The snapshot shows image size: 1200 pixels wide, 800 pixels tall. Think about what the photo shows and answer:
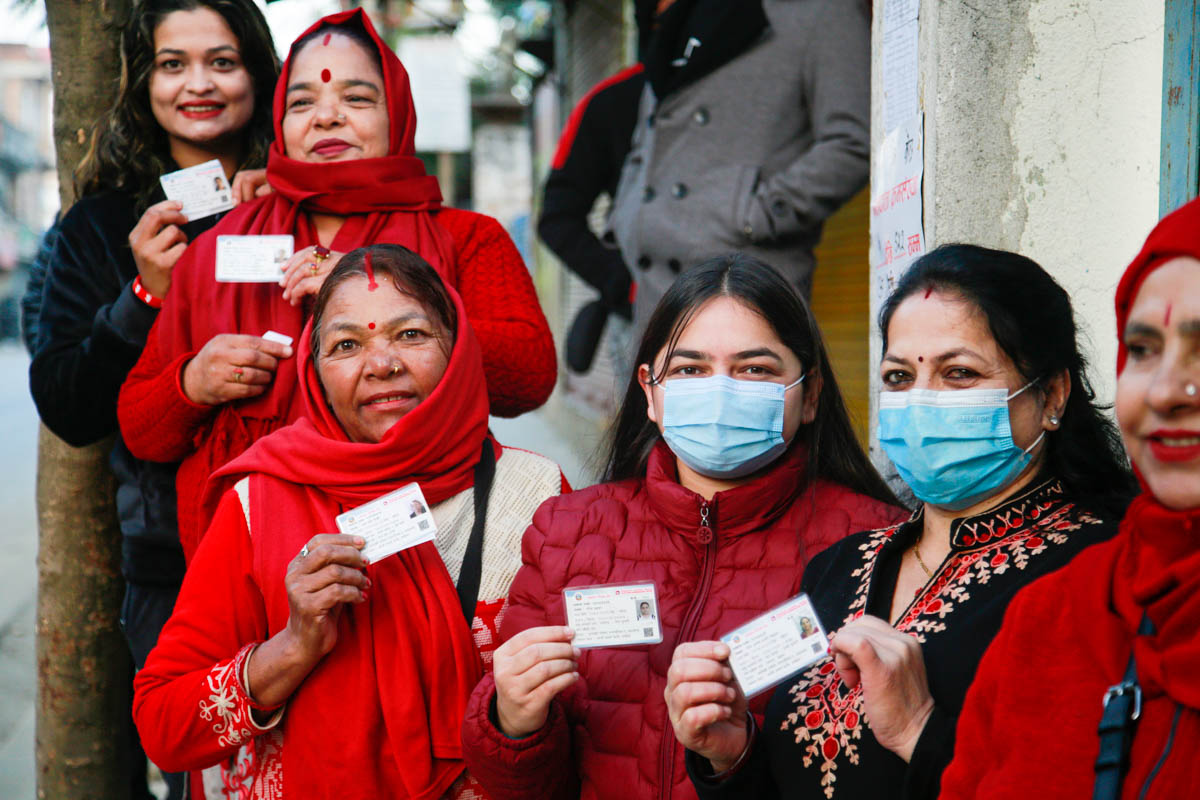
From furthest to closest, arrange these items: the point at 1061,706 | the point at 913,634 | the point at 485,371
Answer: the point at 485,371, the point at 913,634, the point at 1061,706

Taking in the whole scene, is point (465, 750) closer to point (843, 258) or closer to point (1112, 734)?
point (1112, 734)

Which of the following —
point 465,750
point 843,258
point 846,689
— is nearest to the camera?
point 846,689

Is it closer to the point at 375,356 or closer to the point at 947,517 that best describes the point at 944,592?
the point at 947,517

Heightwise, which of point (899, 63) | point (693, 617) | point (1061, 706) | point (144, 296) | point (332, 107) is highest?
point (899, 63)

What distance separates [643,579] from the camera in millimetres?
2398

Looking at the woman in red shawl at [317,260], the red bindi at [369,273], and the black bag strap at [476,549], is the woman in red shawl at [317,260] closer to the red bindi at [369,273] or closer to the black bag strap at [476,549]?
the red bindi at [369,273]

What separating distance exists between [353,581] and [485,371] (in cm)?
84

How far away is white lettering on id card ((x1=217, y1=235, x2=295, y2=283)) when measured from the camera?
2.89 m

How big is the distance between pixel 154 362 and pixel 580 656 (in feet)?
4.56

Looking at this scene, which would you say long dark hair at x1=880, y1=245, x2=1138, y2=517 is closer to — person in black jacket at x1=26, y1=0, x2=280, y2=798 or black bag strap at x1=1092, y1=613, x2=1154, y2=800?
black bag strap at x1=1092, y1=613, x2=1154, y2=800

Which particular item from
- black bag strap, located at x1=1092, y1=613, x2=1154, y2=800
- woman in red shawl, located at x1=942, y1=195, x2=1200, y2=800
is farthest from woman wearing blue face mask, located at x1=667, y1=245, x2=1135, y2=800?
black bag strap, located at x1=1092, y1=613, x2=1154, y2=800

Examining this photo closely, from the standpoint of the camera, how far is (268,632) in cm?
248

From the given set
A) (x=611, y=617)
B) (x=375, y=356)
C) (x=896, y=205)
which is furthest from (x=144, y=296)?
(x=896, y=205)

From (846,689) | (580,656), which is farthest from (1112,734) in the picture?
(580,656)
